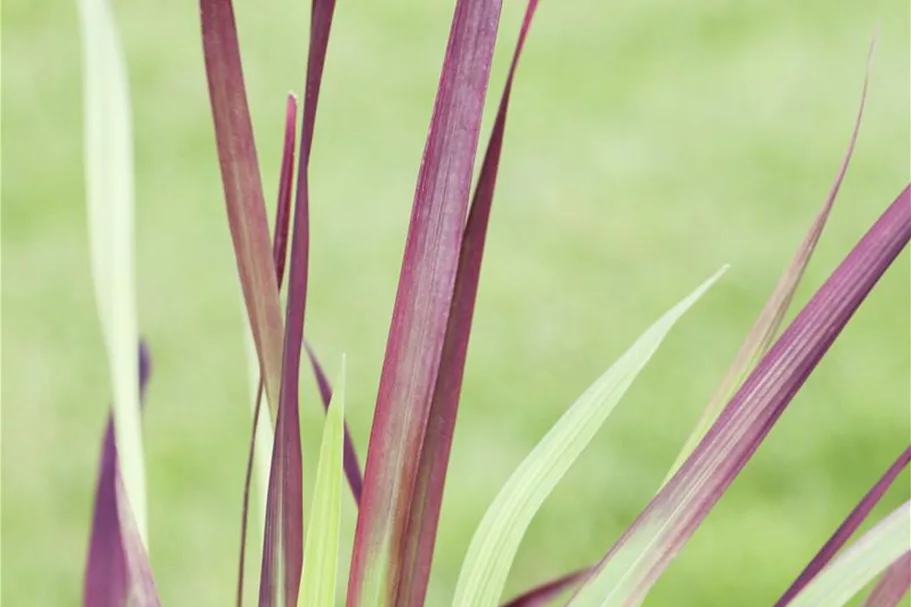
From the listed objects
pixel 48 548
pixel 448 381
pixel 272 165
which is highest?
pixel 448 381

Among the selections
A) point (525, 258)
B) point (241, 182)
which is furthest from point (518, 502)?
point (525, 258)

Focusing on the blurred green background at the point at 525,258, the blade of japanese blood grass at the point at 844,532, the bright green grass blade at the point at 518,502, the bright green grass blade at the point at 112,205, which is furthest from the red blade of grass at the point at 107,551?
the blurred green background at the point at 525,258

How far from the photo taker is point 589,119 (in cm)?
202

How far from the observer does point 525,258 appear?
173 cm

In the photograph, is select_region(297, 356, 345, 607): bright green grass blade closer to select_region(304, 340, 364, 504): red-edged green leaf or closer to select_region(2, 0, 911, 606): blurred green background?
select_region(304, 340, 364, 504): red-edged green leaf

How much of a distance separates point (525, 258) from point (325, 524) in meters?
1.37

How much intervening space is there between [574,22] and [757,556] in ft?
4.32

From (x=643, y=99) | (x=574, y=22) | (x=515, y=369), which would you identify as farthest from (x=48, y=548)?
(x=574, y=22)

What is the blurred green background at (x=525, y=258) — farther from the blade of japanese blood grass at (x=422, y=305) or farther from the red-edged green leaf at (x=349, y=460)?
the blade of japanese blood grass at (x=422, y=305)

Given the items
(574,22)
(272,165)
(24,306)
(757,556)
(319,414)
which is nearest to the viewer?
(757,556)

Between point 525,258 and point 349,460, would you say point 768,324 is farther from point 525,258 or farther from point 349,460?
point 525,258

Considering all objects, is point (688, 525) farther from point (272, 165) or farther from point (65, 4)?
point (65, 4)

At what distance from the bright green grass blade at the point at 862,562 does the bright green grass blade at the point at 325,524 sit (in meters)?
0.15

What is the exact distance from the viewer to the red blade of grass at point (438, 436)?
1.26 feet
